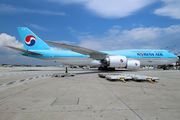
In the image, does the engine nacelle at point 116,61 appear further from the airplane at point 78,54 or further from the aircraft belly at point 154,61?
the aircraft belly at point 154,61

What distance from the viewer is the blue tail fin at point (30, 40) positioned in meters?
18.9

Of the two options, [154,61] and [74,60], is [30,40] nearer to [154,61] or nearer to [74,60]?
[74,60]

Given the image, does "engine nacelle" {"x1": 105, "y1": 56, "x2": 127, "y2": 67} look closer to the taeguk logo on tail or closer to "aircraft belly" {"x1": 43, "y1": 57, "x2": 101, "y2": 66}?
"aircraft belly" {"x1": 43, "y1": 57, "x2": 101, "y2": 66}

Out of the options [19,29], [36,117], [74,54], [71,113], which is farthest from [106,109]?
[19,29]

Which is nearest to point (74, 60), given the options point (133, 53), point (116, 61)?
point (116, 61)

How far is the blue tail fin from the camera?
61.9 feet

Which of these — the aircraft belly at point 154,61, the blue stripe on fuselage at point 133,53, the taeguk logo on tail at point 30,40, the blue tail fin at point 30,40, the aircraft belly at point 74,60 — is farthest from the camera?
the taeguk logo on tail at point 30,40

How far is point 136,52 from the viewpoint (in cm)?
1764

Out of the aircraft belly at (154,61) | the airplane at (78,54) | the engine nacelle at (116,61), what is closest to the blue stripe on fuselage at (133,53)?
the airplane at (78,54)

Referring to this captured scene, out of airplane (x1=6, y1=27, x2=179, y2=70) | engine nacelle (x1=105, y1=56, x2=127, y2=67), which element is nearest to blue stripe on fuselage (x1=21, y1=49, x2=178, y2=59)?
airplane (x1=6, y1=27, x2=179, y2=70)

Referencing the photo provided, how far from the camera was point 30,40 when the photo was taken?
63.0 feet

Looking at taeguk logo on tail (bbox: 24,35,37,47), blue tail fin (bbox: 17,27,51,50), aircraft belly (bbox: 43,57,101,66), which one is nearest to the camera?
aircraft belly (bbox: 43,57,101,66)

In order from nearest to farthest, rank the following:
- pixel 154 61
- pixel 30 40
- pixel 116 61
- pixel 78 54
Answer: pixel 116 61, pixel 154 61, pixel 78 54, pixel 30 40

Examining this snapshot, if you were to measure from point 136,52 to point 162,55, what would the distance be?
14.3 ft
